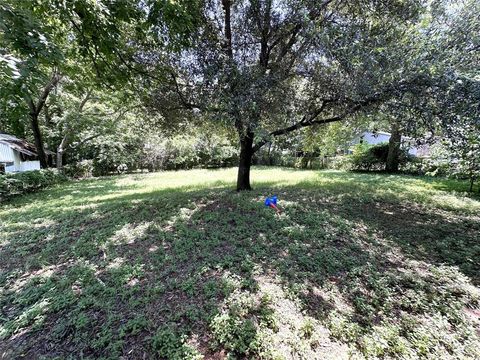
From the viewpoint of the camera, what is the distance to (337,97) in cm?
466

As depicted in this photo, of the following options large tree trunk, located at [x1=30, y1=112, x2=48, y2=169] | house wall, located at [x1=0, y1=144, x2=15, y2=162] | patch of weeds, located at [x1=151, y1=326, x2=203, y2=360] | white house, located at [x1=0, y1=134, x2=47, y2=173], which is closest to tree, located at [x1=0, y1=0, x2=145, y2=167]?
patch of weeds, located at [x1=151, y1=326, x2=203, y2=360]

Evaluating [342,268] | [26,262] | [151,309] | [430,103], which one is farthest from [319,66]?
[26,262]

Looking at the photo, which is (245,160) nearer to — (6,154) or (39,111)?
(39,111)

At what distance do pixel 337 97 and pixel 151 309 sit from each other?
4.72 meters

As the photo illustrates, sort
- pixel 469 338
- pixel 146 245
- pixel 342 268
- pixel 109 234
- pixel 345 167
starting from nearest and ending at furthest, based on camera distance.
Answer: pixel 469 338 → pixel 342 268 → pixel 146 245 → pixel 109 234 → pixel 345 167

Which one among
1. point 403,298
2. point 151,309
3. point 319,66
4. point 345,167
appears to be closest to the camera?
point 151,309

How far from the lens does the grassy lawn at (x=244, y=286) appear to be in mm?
2008

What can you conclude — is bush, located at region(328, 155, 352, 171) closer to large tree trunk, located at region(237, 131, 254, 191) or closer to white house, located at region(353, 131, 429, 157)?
white house, located at region(353, 131, 429, 157)

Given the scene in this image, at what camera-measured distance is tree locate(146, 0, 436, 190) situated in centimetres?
372

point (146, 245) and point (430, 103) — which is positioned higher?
point (430, 103)

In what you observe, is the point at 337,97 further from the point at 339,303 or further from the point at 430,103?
the point at 339,303

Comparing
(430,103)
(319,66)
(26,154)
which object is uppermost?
(319,66)

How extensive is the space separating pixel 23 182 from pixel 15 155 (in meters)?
7.83

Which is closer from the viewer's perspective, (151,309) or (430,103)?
(151,309)
